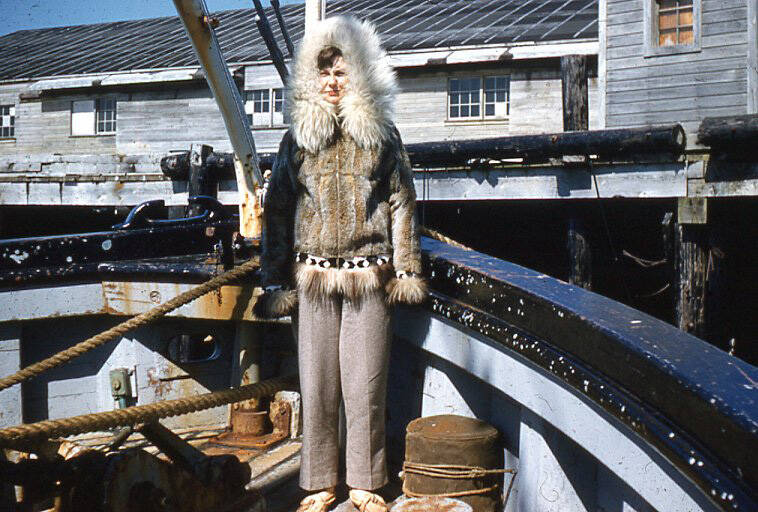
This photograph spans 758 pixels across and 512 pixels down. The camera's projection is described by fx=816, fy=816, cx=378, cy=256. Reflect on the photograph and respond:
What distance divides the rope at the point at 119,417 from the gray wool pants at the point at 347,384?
279mm

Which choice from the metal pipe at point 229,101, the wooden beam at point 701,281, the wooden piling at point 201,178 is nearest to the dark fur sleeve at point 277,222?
the metal pipe at point 229,101

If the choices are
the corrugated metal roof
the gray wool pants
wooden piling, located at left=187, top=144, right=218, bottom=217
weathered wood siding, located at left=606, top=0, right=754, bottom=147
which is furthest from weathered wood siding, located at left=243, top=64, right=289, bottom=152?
the gray wool pants

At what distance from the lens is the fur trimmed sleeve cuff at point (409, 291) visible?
8.71 feet

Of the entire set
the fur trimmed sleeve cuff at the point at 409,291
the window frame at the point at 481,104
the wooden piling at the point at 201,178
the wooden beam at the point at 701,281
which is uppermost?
the window frame at the point at 481,104

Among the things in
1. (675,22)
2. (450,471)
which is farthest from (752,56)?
(450,471)

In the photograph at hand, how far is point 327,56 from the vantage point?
9.06 feet

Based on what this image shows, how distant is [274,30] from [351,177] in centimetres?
1797

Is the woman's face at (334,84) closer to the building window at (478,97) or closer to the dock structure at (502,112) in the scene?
the dock structure at (502,112)

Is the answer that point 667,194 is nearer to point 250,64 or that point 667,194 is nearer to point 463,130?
point 463,130

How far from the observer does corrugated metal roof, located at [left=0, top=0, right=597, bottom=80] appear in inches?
623

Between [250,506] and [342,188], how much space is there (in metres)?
1.06

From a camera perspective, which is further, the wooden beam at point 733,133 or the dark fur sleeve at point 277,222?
the wooden beam at point 733,133

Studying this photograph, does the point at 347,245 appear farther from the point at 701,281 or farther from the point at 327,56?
the point at 701,281

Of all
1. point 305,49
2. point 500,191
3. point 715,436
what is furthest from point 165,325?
point 500,191
